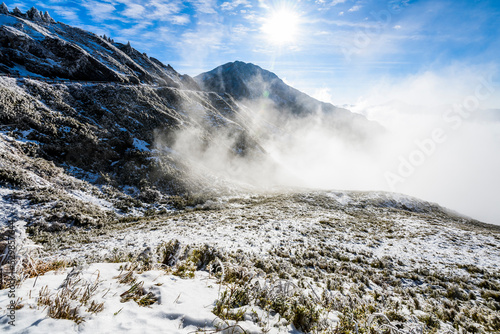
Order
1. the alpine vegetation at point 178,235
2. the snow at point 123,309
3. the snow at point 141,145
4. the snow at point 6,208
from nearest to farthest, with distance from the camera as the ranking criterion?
the snow at point 123,309
the alpine vegetation at point 178,235
the snow at point 6,208
the snow at point 141,145

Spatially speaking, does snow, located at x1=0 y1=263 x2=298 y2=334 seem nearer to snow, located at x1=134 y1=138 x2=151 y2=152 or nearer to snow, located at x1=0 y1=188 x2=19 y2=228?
snow, located at x1=0 y1=188 x2=19 y2=228

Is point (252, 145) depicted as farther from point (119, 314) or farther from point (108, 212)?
point (119, 314)

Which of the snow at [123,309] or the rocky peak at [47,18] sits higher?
the rocky peak at [47,18]

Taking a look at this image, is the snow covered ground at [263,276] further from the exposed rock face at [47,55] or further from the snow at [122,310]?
the exposed rock face at [47,55]

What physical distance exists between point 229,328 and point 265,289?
1422 millimetres

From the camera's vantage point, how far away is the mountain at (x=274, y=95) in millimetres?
137375

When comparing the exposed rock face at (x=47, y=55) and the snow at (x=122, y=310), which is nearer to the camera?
the snow at (x=122, y=310)

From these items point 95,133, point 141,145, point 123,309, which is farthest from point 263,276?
point 95,133

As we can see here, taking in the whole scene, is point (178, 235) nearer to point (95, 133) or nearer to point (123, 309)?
point (123, 309)

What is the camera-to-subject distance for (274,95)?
483 feet

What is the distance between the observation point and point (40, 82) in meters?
32.0

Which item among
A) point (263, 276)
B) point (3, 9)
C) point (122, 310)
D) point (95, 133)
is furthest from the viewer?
point (3, 9)

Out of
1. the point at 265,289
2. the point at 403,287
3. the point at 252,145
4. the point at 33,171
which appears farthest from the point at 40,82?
the point at 403,287

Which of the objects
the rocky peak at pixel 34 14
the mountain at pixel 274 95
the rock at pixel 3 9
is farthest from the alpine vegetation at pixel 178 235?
the mountain at pixel 274 95
